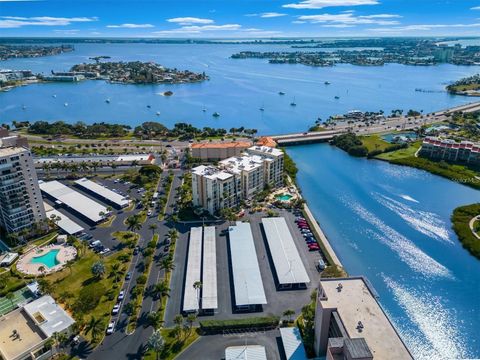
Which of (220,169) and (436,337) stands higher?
(220,169)

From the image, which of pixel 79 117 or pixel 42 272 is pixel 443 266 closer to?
pixel 42 272

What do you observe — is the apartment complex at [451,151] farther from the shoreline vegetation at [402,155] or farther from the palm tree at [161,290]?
the palm tree at [161,290]

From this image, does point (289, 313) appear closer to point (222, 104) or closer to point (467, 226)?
point (467, 226)

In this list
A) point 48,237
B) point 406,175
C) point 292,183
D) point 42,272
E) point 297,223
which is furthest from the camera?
point 406,175

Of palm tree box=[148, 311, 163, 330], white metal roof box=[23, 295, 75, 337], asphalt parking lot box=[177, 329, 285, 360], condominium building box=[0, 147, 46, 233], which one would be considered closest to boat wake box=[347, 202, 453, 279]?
asphalt parking lot box=[177, 329, 285, 360]

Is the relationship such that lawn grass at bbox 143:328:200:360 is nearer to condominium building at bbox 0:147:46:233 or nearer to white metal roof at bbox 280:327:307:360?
white metal roof at bbox 280:327:307:360

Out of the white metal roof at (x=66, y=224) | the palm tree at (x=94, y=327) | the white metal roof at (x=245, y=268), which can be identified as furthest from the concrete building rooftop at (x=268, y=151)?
the palm tree at (x=94, y=327)

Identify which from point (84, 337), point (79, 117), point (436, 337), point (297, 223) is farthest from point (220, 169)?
point (79, 117)
